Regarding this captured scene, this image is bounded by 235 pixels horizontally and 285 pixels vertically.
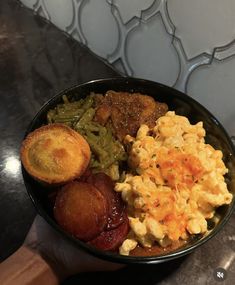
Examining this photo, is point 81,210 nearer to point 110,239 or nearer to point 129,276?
point 110,239

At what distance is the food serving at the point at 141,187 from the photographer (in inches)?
22.9

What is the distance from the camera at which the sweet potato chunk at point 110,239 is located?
22.9 inches

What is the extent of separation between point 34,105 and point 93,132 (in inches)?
9.8

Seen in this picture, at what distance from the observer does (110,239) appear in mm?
586

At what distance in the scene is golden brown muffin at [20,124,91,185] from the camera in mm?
608

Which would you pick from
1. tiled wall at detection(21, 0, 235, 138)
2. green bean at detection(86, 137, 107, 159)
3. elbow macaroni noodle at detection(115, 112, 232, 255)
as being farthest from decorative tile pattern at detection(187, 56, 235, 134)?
green bean at detection(86, 137, 107, 159)

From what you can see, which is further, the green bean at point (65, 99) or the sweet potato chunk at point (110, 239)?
the green bean at point (65, 99)

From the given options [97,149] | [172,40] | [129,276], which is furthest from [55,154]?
[172,40]

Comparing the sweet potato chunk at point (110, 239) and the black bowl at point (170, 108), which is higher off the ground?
the black bowl at point (170, 108)

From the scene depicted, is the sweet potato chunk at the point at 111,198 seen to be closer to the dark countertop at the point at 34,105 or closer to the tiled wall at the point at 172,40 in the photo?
the dark countertop at the point at 34,105

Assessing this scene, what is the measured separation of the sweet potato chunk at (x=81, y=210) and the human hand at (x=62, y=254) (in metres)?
0.05

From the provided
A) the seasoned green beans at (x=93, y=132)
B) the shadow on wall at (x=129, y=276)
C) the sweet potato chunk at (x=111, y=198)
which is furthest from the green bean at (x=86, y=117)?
the shadow on wall at (x=129, y=276)

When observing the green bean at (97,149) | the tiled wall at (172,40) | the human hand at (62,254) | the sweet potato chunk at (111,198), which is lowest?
the human hand at (62,254)

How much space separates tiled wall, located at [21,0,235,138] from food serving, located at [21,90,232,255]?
108 millimetres
